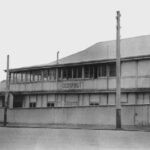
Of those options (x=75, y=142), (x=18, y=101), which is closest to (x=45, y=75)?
(x=18, y=101)

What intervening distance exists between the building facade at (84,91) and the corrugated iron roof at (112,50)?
14cm

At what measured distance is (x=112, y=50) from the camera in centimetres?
4703

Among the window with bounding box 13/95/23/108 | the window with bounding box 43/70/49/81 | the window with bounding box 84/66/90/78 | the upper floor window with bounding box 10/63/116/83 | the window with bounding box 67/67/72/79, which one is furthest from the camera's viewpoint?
the window with bounding box 13/95/23/108

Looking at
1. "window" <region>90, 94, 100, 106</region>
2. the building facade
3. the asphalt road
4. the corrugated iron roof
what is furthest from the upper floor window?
the asphalt road

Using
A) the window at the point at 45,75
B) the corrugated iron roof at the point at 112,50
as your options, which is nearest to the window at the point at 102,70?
the corrugated iron roof at the point at 112,50

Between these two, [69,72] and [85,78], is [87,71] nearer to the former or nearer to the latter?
[85,78]

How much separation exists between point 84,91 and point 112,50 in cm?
1332

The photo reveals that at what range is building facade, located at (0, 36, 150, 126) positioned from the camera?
3011cm

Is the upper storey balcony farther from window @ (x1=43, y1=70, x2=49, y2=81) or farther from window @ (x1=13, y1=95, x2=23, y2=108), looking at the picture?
window @ (x1=13, y1=95, x2=23, y2=108)

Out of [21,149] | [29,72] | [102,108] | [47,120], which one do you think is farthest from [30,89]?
[21,149]

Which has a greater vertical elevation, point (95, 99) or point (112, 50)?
point (112, 50)

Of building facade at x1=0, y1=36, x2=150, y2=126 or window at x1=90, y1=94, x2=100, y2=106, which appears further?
window at x1=90, y1=94, x2=100, y2=106

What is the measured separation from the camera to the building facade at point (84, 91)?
30109 millimetres

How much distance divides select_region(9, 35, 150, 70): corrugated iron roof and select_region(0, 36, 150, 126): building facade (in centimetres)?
14
